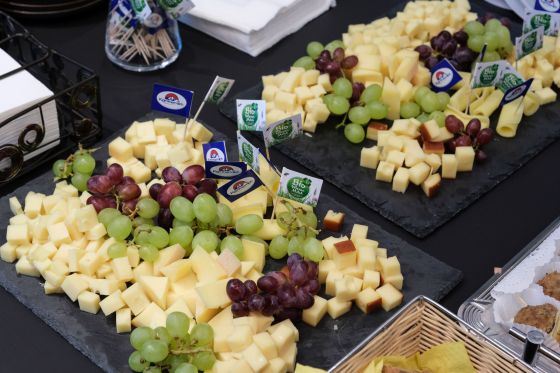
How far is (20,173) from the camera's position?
219 cm

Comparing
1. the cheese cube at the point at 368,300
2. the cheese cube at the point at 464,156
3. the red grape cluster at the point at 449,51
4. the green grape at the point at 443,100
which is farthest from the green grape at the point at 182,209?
the red grape cluster at the point at 449,51

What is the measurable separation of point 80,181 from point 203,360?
2.35ft

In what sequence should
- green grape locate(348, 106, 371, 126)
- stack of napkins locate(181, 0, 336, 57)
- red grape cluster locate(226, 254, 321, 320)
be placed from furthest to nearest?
stack of napkins locate(181, 0, 336, 57) < green grape locate(348, 106, 371, 126) < red grape cluster locate(226, 254, 321, 320)

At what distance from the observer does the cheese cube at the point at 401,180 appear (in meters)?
2.17

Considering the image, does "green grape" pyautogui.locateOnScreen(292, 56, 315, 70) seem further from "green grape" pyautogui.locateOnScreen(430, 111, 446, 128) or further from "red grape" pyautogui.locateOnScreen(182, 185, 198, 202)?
"red grape" pyautogui.locateOnScreen(182, 185, 198, 202)

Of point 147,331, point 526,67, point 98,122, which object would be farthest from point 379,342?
point 526,67

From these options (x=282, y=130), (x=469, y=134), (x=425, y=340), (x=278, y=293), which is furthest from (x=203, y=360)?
(x=469, y=134)

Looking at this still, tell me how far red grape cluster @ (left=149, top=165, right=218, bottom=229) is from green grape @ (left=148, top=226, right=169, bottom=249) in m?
0.09

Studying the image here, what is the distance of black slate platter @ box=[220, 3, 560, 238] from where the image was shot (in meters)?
2.13

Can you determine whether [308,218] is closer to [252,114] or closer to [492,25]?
[252,114]

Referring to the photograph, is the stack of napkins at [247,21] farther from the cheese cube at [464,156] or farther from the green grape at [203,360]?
the green grape at [203,360]

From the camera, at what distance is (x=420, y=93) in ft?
7.95

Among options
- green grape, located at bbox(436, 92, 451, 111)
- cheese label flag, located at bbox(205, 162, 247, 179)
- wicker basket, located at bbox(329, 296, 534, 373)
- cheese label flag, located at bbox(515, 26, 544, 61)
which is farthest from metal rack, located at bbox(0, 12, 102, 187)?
cheese label flag, located at bbox(515, 26, 544, 61)

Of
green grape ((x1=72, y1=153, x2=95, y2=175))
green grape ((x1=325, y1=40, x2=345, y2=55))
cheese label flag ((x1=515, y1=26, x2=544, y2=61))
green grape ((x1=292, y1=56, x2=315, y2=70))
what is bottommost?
green grape ((x1=72, y1=153, x2=95, y2=175))
